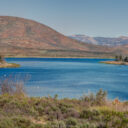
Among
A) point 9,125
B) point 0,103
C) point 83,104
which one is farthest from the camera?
point 83,104

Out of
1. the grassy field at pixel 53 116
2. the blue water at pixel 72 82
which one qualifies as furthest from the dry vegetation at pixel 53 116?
the blue water at pixel 72 82

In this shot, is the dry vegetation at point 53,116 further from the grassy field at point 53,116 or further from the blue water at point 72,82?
the blue water at point 72,82

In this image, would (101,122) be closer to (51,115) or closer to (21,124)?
(51,115)

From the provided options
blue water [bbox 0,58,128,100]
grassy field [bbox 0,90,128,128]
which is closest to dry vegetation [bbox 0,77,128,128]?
grassy field [bbox 0,90,128,128]

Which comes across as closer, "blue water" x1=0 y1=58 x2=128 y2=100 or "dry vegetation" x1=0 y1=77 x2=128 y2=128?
"dry vegetation" x1=0 y1=77 x2=128 y2=128

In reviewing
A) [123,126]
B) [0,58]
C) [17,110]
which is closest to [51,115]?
[17,110]

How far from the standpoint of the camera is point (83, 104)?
40.2ft

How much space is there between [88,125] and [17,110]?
315 cm

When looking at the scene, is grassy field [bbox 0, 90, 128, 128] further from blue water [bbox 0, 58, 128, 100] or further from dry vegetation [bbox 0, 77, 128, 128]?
blue water [bbox 0, 58, 128, 100]

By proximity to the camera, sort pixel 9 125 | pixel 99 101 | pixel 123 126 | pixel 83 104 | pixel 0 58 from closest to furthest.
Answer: pixel 9 125 → pixel 123 126 → pixel 83 104 → pixel 99 101 → pixel 0 58

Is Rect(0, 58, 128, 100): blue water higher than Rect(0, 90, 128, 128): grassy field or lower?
lower

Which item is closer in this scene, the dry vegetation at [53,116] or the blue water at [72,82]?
the dry vegetation at [53,116]

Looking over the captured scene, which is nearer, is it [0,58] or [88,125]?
[88,125]

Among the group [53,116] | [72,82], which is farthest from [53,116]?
[72,82]
